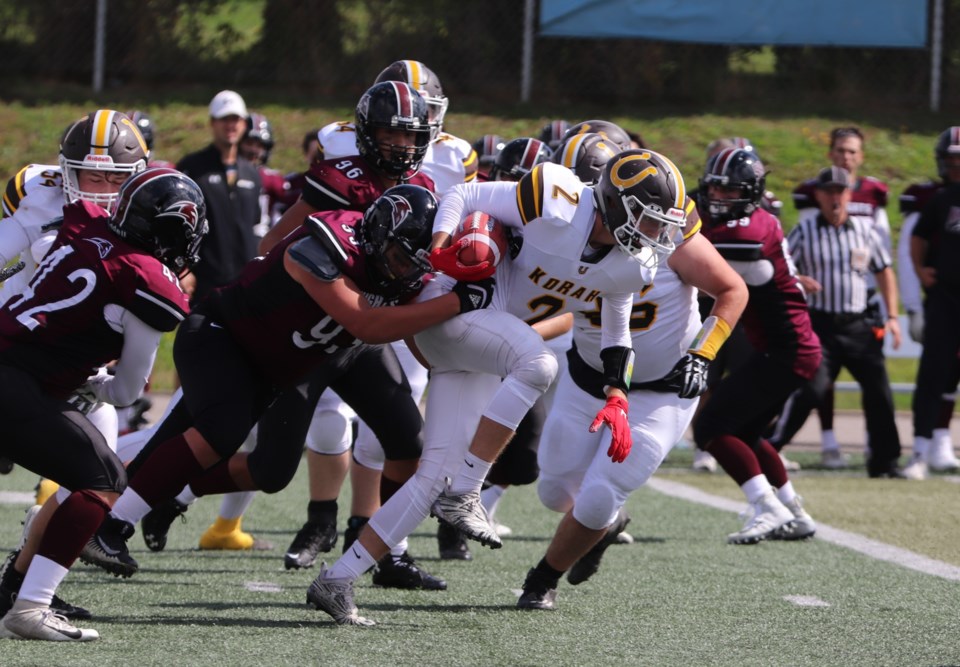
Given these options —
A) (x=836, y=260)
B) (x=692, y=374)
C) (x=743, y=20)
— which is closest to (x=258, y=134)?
(x=836, y=260)

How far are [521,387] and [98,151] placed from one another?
1.67 m

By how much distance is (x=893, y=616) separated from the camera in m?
4.40

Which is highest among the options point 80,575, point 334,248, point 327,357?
point 334,248

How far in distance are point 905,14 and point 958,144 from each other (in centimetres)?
625

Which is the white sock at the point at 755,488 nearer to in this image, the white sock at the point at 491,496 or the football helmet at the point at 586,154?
the white sock at the point at 491,496

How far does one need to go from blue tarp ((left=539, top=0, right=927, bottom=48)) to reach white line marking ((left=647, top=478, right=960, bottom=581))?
7.45m

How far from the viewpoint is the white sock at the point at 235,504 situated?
18.5 feet

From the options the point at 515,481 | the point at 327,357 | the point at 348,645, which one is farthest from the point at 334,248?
the point at 515,481

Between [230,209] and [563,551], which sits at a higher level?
[230,209]

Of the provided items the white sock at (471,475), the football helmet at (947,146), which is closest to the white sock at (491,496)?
the white sock at (471,475)

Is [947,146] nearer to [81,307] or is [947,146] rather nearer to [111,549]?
[111,549]

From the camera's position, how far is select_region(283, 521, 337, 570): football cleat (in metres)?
5.27

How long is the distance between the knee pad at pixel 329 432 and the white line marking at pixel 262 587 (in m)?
0.69

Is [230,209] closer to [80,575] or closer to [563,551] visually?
[80,575]
